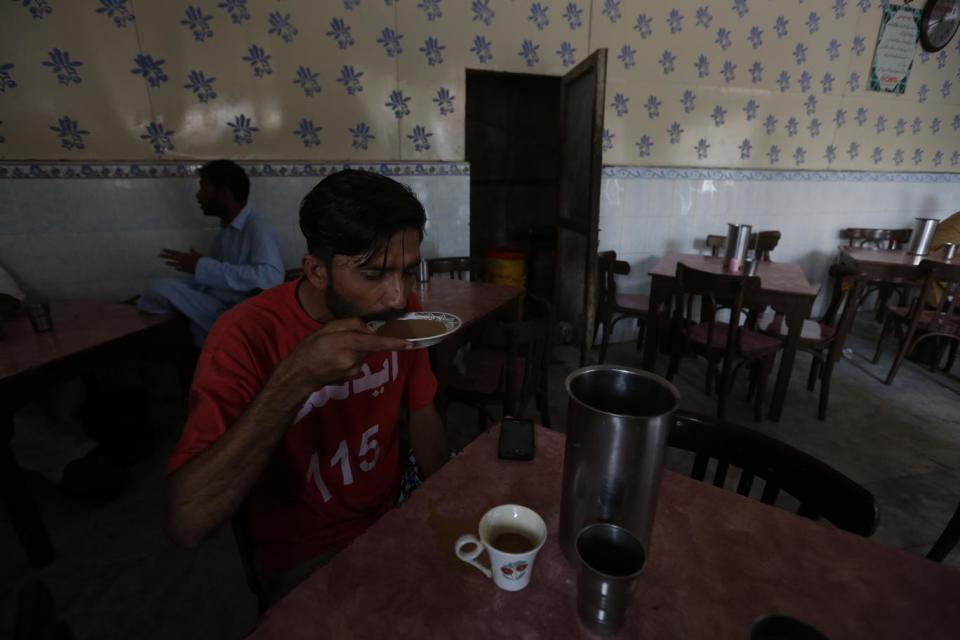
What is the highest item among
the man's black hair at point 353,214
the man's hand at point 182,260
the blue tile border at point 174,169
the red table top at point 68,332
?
the blue tile border at point 174,169

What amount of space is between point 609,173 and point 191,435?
3.96 meters

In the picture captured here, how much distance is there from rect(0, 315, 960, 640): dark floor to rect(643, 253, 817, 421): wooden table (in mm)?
316

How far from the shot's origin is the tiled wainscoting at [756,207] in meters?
4.31

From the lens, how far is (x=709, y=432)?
117 centimetres

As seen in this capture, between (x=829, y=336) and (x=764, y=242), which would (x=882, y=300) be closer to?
(x=764, y=242)

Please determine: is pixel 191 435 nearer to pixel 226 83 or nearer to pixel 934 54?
pixel 226 83

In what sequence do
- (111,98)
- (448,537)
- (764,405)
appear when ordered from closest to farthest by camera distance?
(448,537)
(111,98)
(764,405)

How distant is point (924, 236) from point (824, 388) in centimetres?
231

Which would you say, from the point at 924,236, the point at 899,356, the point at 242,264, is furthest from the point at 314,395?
the point at 924,236

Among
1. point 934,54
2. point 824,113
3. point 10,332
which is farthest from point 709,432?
point 934,54

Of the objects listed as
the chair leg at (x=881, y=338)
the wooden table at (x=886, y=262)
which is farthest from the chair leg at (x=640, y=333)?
the chair leg at (x=881, y=338)

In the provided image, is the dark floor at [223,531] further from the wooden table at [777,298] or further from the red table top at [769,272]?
the red table top at [769,272]

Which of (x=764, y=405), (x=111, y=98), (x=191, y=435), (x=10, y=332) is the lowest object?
(x=764, y=405)

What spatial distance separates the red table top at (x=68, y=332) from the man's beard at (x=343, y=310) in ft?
4.66
